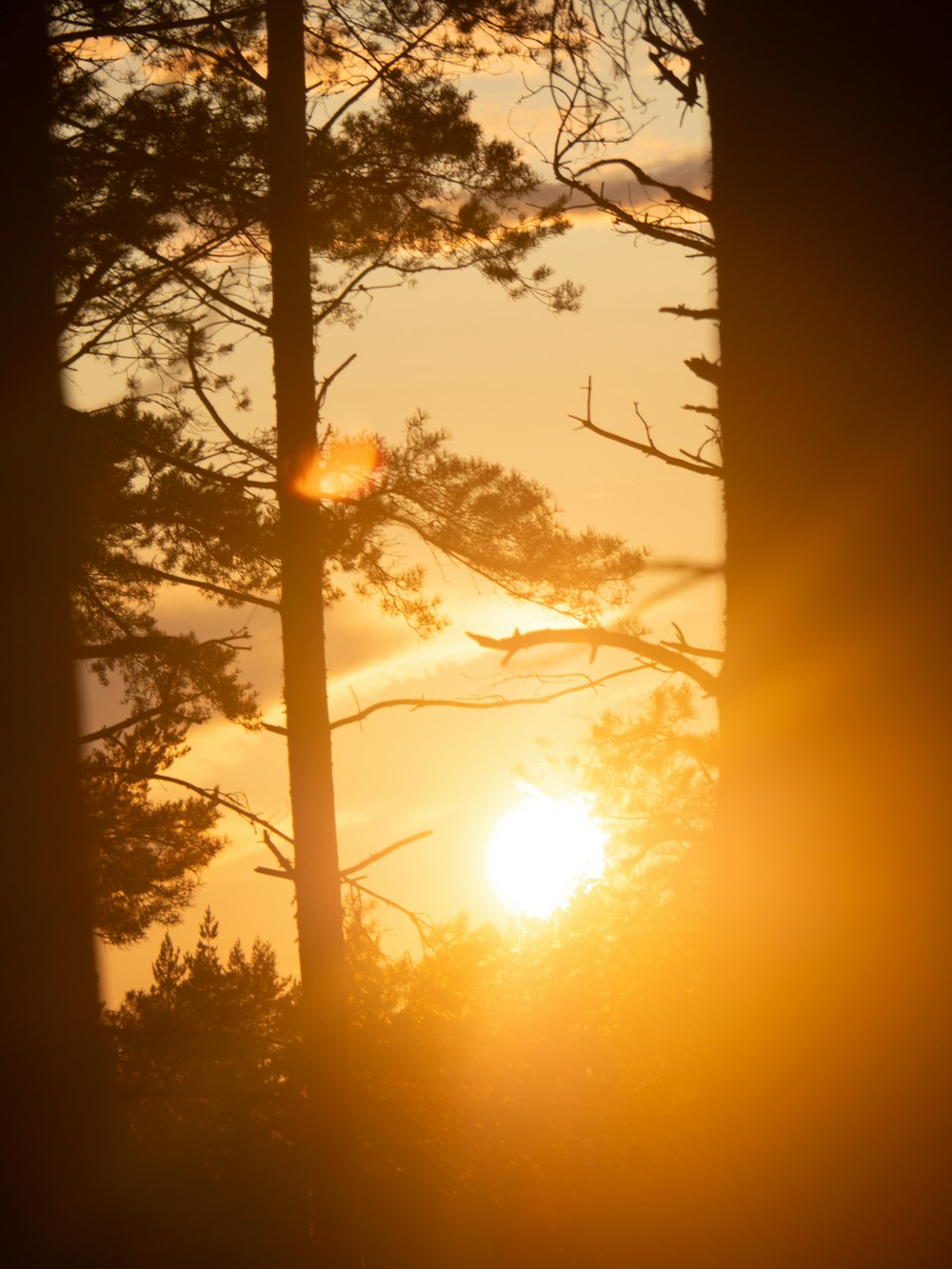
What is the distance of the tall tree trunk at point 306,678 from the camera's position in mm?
6867

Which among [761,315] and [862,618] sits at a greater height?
[761,315]

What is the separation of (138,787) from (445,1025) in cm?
762

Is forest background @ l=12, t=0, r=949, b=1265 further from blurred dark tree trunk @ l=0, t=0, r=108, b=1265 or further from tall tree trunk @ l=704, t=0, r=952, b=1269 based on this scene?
blurred dark tree trunk @ l=0, t=0, r=108, b=1265

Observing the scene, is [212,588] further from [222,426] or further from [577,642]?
[577,642]

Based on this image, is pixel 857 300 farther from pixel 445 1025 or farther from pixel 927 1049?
pixel 445 1025

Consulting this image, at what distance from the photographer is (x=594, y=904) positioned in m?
15.8

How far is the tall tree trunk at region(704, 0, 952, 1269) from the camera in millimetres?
2338

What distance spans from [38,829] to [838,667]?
3.68m

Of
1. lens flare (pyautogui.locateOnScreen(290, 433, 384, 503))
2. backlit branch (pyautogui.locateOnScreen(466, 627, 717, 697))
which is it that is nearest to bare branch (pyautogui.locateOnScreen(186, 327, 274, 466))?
lens flare (pyautogui.locateOnScreen(290, 433, 384, 503))

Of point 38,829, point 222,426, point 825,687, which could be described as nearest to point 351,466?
point 222,426

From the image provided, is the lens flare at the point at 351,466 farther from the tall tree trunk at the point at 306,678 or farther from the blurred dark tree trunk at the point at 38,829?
the blurred dark tree trunk at the point at 38,829

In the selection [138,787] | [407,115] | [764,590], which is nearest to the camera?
[764,590]

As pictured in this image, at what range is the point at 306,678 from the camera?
279 inches

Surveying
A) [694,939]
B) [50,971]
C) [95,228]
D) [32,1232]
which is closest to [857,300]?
[50,971]
